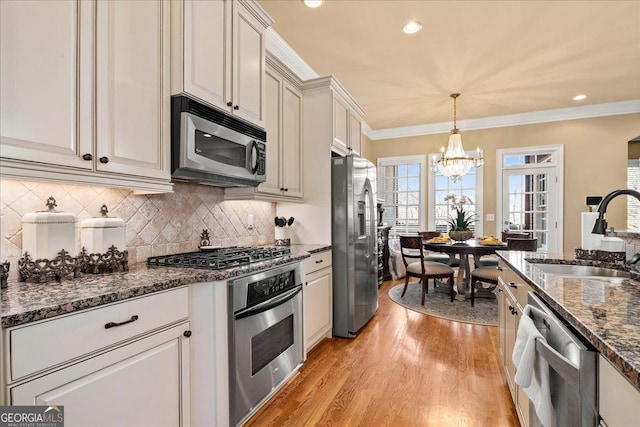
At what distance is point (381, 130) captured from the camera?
621cm

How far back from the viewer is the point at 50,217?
4.40 ft

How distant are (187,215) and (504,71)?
3916 millimetres

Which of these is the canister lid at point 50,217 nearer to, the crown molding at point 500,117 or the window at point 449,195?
the crown molding at point 500,117

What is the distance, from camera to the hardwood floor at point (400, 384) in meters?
1.84

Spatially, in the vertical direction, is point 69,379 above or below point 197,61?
below

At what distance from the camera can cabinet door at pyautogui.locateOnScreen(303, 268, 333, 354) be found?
8.36 ft

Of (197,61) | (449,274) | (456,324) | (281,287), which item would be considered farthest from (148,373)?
(449,274)

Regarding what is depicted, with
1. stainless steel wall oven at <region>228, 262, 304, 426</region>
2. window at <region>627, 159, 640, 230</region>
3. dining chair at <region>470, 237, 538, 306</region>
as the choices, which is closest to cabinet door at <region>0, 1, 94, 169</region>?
stainless steel wall oven at <region>228, 262, 304, 426</region>

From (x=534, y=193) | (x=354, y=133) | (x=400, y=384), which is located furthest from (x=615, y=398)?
(x=534, y=193)

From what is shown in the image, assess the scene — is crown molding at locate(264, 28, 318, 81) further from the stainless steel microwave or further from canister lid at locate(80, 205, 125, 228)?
canister lid at locate(80, 205, 125, 228)

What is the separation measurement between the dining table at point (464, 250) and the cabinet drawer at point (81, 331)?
3.51 m

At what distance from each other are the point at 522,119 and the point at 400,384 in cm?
508

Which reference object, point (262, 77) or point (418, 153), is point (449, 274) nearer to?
point (418, 153)

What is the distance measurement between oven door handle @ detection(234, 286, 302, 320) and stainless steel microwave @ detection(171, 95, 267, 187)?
0.81m
